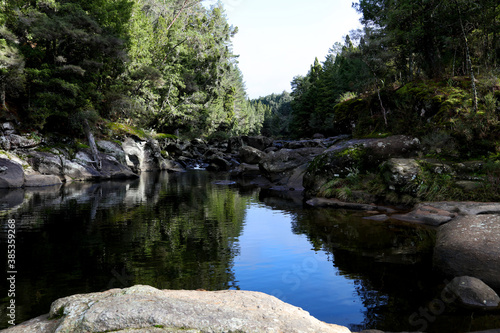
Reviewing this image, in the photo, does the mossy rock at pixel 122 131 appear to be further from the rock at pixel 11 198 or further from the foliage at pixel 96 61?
the rock at pixel 11 198

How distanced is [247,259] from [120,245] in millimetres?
3479

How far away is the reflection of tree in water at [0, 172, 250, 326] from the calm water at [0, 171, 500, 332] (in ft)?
0.09

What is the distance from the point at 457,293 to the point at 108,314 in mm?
5309

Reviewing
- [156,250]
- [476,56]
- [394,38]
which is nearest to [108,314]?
[156,250]

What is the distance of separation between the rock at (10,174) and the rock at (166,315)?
781 inches

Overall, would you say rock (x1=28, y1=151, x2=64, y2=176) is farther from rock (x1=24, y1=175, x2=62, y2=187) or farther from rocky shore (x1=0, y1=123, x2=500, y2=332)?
rock (x1=24, y1=175, x2=62, y2=187)

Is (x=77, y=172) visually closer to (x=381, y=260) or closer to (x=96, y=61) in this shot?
(x=96, y=61)

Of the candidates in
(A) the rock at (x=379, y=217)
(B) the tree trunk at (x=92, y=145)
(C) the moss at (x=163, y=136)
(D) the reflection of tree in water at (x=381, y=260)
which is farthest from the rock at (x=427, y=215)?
(C) the moss at (x=163, y=136)

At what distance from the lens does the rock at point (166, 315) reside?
2.83 meters

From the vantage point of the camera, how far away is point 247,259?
745 centimetres

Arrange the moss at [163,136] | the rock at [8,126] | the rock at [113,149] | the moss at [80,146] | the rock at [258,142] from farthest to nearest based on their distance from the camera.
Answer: the rock at [258,142], the moss at [163,136], the rock at [113,149], the moss at [80,146], the rock at [8,126]

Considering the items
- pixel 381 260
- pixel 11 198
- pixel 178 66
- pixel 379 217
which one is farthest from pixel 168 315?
pixel 178 66

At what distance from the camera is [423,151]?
46.5ft

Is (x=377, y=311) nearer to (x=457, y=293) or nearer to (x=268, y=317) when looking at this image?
(x=457, y=293)
